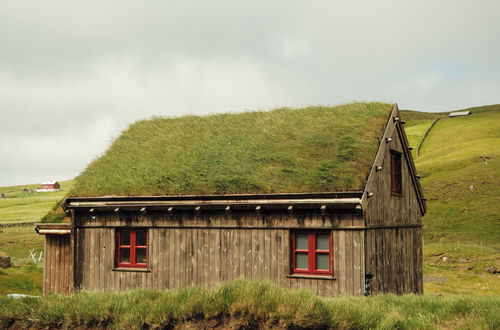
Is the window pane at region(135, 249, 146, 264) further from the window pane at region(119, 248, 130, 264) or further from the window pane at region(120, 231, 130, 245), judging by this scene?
the window pane at region(120, 231, 130, 245)

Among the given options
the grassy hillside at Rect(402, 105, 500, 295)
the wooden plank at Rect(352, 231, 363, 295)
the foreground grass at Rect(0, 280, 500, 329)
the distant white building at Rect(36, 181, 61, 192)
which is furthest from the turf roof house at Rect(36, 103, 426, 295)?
the distant white building at Rect(36, 181, 61, 192)

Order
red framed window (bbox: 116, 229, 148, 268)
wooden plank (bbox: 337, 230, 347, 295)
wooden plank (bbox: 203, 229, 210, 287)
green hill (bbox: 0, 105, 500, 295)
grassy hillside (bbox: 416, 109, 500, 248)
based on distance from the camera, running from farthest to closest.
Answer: grassy hillside (bbox: 416, 109, 500, 248) < green hill (bbox: 0, 105, 500, 295) < red framed window (bbox: 116, 229, 148, 268) < wooden plank (bbox: 203, 229, 210, 287) < wooden plank (bbox: 337, 230, 347, 295)

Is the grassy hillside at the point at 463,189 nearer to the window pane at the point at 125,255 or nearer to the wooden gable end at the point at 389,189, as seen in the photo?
the wooden gable end at the point at 389,189

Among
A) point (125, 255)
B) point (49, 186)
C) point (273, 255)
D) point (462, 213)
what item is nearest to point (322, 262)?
point (273, 255)

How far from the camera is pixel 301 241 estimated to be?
19.5 meters

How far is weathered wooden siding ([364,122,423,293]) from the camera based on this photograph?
1966cm

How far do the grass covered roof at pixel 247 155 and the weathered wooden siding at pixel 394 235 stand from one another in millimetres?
1258

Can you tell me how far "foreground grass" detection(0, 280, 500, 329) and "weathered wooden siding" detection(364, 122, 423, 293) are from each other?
15.7 ft

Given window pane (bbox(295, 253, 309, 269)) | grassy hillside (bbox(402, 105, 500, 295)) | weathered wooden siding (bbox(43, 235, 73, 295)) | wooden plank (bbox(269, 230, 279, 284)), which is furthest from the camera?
grassy hillside (bbox(402, 105, 500, 295))

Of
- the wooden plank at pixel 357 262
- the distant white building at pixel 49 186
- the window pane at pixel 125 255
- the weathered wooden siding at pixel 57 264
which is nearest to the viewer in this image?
the wooden plank at pixel 357 262

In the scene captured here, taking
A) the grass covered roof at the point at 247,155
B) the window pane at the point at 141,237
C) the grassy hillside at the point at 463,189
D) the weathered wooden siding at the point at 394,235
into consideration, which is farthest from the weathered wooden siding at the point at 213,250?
the grassy hillside at the point at 463,189

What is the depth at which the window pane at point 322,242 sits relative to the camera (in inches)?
751

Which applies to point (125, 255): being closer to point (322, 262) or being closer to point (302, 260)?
point (302, 260)

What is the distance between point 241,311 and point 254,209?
756 centimetres
